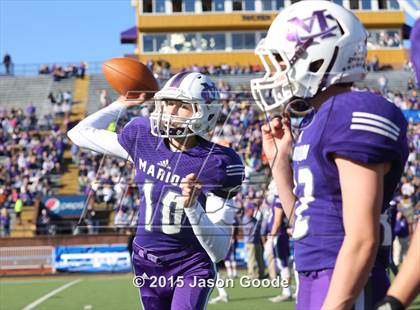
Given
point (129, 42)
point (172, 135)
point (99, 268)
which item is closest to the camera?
point (172, 135)

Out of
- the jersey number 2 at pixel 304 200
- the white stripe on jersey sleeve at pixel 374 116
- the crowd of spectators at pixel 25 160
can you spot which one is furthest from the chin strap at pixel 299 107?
the crowd of spectators at pixel 25 160

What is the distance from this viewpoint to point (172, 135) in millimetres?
4020

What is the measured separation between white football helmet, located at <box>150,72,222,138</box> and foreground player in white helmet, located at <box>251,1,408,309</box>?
1280 mm

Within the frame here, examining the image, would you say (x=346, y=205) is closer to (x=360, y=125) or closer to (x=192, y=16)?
(x=360, y=125)

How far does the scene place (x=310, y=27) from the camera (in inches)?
99.2

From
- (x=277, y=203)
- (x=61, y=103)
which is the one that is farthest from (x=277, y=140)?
(x=61, y=103)

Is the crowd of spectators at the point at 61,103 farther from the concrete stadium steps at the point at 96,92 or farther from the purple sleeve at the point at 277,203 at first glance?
the purple sleeve at the point at 277,203

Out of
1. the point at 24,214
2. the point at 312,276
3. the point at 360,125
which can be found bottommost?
the point at 24,214

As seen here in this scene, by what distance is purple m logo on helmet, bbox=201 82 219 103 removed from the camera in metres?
4.21

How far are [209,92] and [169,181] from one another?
554mm

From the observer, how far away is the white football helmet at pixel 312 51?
2.52 m

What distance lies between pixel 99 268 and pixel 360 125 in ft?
45.4

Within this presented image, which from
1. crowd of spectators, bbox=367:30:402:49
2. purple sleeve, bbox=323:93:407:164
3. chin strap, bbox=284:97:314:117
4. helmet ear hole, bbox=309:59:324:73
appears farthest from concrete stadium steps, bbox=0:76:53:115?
purple sleeve, bbox=323:93:407:164

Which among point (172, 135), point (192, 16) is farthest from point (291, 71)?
point (192, 16)
